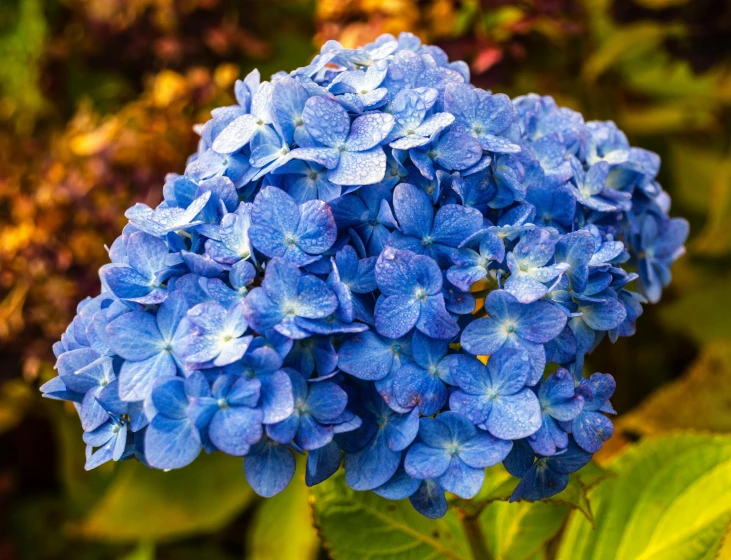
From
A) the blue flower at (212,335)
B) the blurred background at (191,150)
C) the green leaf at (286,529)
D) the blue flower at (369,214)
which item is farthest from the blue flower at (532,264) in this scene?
the green leaf at (286,529)

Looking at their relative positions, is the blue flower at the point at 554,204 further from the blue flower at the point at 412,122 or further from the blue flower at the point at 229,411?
the blue flower at the point at 229,411

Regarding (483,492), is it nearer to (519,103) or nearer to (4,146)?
(519,103)

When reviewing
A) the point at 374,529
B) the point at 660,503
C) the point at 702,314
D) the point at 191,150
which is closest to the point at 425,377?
the point at 374,529

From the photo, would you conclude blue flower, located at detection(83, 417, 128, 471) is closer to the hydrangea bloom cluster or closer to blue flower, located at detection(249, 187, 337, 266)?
the hydrangea bloom cluster

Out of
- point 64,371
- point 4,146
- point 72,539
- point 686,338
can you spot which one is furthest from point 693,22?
point 72,539

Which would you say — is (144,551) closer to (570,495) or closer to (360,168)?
(570,495)

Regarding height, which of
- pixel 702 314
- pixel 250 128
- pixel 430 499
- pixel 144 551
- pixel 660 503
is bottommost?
pixel 144 551

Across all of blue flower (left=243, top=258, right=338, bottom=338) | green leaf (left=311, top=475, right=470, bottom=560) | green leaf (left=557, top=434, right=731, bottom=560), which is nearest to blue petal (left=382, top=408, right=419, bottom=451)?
blue flower (left=243, top=258, right=338, bottom=338)
